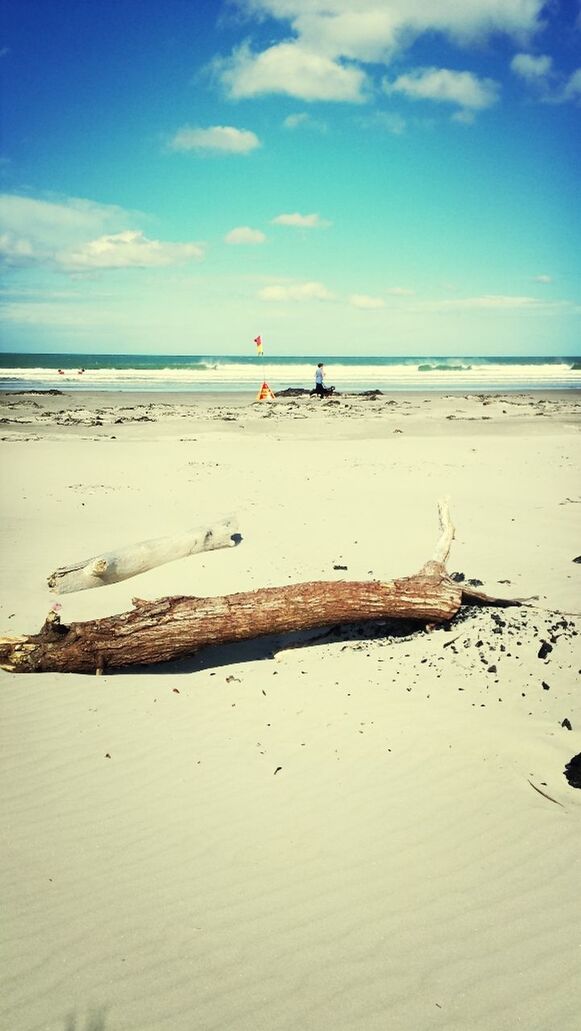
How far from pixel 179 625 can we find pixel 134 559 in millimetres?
2437

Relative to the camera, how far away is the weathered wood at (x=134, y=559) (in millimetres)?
6859

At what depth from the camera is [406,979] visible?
261 centimetres

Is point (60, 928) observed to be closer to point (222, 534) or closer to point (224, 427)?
point (222, 534)

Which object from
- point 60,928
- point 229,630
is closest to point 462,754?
point 229,630

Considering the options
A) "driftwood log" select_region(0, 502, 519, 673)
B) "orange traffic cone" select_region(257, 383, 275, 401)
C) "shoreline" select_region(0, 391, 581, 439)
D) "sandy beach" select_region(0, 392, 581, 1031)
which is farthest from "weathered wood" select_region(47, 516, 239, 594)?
"orange traffic cone" select_region(257, 383, 275, 401)

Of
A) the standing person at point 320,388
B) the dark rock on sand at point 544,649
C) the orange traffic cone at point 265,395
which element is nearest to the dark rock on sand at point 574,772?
the dark rock on sand at point 544,649

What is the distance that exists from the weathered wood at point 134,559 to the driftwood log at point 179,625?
1.78 meters

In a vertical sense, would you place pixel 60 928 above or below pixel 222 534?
below

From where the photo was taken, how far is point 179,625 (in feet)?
16.2

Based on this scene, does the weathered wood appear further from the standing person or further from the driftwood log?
the standing person

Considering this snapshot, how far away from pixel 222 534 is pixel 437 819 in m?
5.19

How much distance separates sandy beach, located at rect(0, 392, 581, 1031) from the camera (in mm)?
2578

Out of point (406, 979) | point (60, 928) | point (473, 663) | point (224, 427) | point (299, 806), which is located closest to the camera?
point (406, 979)

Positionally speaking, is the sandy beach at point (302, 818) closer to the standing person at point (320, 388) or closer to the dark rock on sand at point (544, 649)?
the dark rock on sand at point (544, 649)
